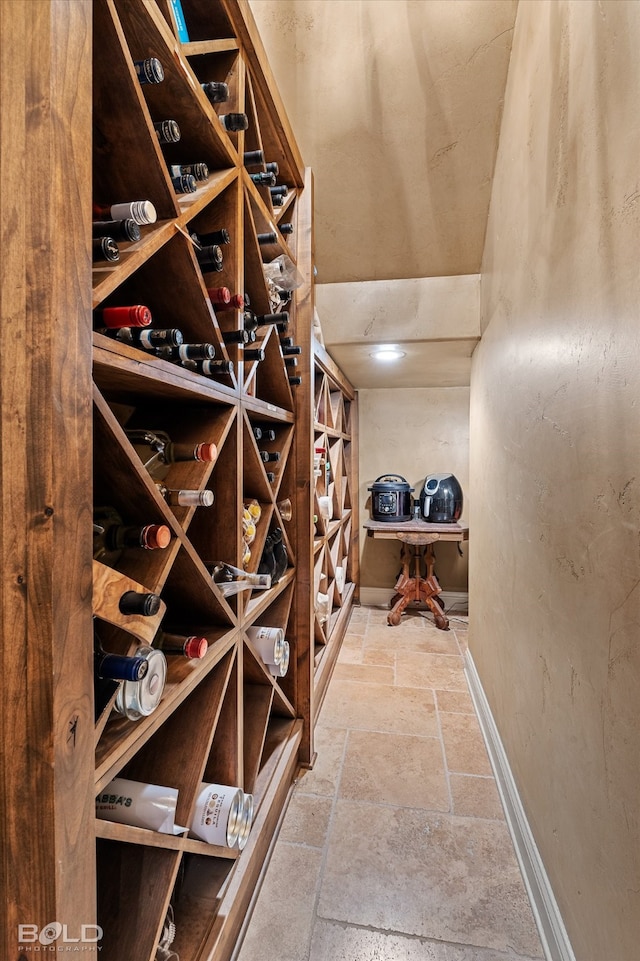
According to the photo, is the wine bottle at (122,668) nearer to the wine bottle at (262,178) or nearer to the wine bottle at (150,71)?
the wine bottle at (150,71)

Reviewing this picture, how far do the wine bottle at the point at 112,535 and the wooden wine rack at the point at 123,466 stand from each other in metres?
0.02

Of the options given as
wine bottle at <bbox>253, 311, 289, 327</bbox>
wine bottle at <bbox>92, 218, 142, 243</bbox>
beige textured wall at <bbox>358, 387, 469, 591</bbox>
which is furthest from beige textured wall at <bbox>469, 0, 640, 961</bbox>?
beige textured wall at <bbox>358, 387, 469, 591</bbox>

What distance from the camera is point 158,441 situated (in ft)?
3.21

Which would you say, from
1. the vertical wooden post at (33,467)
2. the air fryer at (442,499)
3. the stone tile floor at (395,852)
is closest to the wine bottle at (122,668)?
the vertical wooden post at (33,467)

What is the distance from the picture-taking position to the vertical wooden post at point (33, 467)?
0.51 metres

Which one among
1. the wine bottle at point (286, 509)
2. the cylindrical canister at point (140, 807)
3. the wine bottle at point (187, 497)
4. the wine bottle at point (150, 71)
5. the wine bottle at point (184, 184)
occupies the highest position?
the wine bottle at point (150, 71)

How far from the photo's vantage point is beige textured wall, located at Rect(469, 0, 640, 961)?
801 mm

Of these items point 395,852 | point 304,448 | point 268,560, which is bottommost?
point 395,852

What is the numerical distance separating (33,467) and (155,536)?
277 mm

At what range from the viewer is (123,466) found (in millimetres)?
728

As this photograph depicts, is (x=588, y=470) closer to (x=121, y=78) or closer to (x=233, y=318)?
(x=233, y=318)

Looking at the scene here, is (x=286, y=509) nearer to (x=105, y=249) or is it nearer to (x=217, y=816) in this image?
(x=217, y=816)

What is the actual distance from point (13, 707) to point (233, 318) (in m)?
0.92

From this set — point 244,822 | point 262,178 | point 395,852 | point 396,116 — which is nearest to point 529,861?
point 395,852
